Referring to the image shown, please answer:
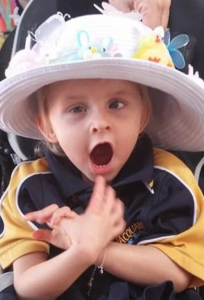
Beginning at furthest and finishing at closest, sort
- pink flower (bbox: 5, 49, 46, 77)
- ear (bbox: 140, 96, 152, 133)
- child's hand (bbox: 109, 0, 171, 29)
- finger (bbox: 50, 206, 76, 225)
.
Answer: child's hand (bbox: 109, 0, 171, 29), ear (bbox: 140, 96, 152, 133), pink flower (bbox: 5, 49, 46, 77), finger (bbox: 50, 206, 76, 225)

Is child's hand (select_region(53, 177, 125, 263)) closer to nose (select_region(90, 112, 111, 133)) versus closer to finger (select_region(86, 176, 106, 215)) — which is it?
finger (select_region(86, 176, 106, 215))

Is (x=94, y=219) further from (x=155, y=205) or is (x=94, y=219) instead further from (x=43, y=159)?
(x=43, y=159)

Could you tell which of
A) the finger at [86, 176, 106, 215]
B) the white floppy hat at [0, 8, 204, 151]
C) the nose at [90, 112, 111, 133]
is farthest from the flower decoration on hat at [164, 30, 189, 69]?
the finger at [86, 176, 106, 215]

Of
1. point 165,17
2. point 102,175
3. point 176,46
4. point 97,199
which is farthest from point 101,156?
point 165,17

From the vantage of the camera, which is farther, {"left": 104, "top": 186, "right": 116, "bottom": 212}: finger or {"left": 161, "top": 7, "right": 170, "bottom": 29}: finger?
{"left": 161, "top": 7, "right": 170, "bottom": 29}: finger

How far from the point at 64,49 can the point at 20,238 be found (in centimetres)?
39

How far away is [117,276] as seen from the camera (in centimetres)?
128

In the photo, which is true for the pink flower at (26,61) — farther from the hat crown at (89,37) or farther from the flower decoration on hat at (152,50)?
the flower decoration on hat at (152,50)

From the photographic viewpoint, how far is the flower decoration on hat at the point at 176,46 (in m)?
1.32

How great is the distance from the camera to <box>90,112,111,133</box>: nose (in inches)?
48.8

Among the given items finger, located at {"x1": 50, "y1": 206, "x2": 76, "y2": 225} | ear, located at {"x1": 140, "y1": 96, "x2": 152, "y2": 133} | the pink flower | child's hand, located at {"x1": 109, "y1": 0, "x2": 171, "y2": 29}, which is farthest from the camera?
child's hand, located at {"x1": 109, "y1": 0, "x2": 171, "y2": 29}

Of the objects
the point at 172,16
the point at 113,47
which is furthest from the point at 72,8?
the point at 113,47

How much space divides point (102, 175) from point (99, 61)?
9.1 inches

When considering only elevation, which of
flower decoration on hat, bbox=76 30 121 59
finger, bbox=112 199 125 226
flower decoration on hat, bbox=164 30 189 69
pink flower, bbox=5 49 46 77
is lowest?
finger, bbox=112 199 125 226
